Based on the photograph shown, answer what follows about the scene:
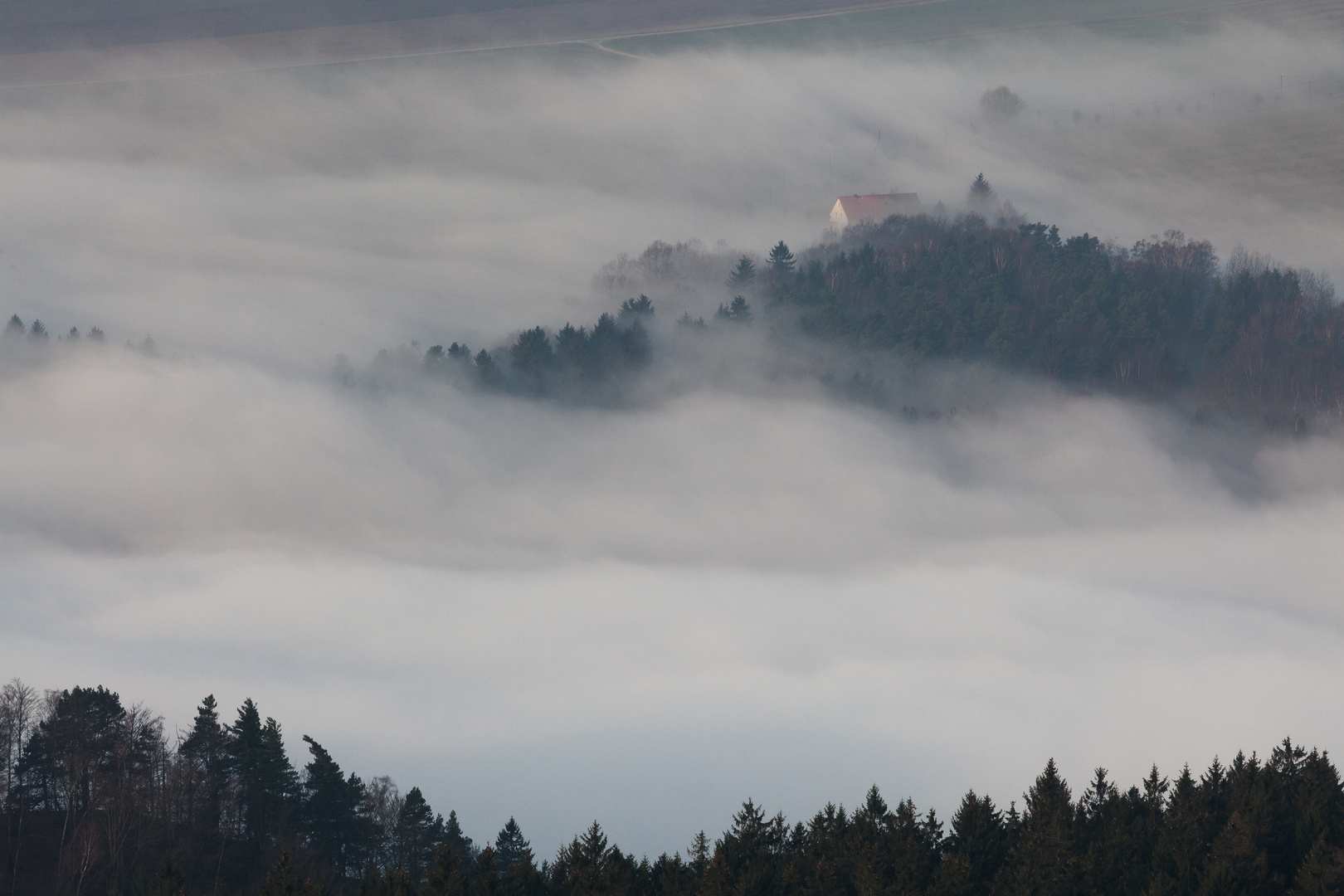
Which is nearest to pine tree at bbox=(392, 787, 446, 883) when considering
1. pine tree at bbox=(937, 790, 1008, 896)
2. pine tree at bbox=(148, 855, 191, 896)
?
pine tree at bbox=(148, 855, 191, 896)

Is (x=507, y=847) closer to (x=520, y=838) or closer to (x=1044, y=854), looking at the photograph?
(x=520, y=838)

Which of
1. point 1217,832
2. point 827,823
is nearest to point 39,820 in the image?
point 827,823

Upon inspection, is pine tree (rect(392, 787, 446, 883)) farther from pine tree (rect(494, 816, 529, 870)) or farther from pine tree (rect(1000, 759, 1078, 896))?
pine tree (rect(1000, 759, 1078, 896))

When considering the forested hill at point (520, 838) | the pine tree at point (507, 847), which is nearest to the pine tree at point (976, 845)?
the forested hill at point (520, 838)

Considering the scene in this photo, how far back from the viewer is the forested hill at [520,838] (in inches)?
1780

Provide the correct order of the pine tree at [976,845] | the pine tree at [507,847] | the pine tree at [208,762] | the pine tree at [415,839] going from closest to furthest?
the pine tree at [976,845]
the pine tree at [208,762]
the pine tree at [415,839]
the pine tree at [507,847]

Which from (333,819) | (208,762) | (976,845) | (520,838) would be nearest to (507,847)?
(520,838)

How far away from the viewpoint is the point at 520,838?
257 feet

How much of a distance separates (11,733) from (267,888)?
32558 millimetres

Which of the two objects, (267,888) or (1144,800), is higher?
(1144,800)

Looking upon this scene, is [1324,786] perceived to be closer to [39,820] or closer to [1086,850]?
[1086,850]

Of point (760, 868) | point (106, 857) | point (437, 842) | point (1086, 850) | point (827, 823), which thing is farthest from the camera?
point (437, 842)

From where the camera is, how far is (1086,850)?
48750 millimetres

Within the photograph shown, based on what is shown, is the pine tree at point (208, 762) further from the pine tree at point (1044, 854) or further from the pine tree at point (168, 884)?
the pine tree at point (1044, 854)
